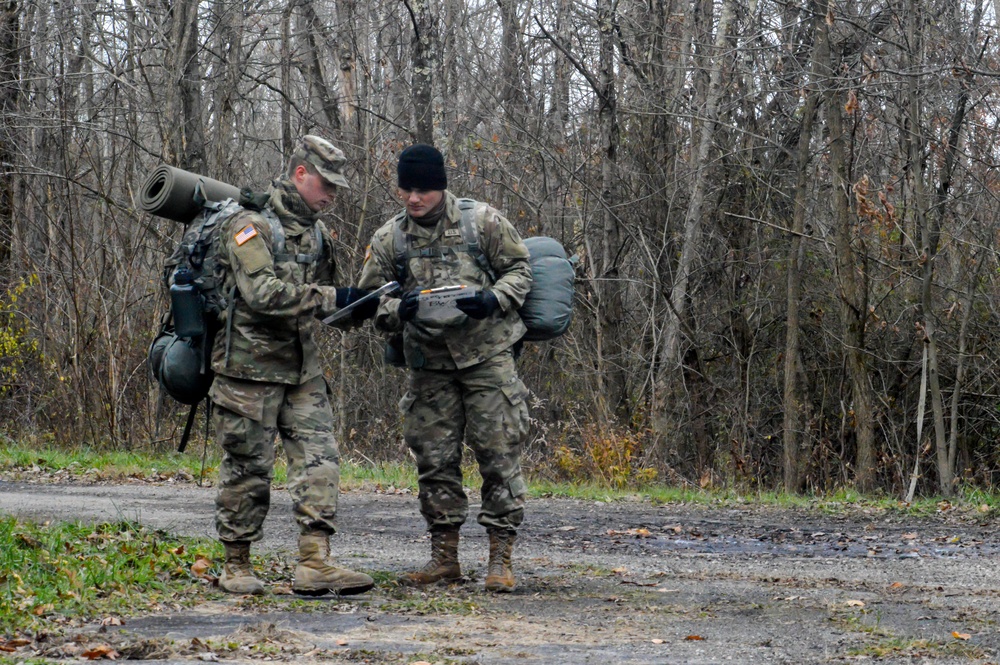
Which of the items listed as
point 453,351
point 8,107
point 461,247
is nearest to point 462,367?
point 453,351

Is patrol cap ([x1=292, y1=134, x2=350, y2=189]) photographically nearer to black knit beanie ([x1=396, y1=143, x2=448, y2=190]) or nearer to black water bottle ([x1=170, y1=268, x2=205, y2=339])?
black knit beanie ([x1=396, y1=143, x2=448, y2=190])

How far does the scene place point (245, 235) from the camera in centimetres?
559

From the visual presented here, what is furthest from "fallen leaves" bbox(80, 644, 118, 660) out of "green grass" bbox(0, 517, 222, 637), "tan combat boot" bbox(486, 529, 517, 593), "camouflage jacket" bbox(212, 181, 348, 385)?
"tan combat boot" bbox(486, 529, 517, 593)

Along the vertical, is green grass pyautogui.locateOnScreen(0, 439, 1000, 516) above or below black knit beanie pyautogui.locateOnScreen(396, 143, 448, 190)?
below

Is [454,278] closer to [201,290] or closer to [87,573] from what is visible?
[201,290]

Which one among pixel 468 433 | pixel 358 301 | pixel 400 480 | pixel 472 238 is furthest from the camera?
pixel 400 480

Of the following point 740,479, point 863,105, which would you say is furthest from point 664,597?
point 863,105

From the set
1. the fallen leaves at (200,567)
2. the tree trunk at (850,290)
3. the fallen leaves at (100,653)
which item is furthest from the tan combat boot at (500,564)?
the tree trunk at (850,290)

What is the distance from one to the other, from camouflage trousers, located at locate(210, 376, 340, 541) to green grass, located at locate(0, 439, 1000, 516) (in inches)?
186

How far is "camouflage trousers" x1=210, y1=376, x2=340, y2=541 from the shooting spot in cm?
572

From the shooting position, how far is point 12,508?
353 inches

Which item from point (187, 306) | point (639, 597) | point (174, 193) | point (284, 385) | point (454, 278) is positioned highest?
point (174, 193)

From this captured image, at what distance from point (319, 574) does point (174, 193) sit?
193cm

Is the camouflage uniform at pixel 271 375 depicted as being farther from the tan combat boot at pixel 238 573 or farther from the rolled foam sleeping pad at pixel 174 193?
the rolled foam sleeping pad at pixel 174 193
